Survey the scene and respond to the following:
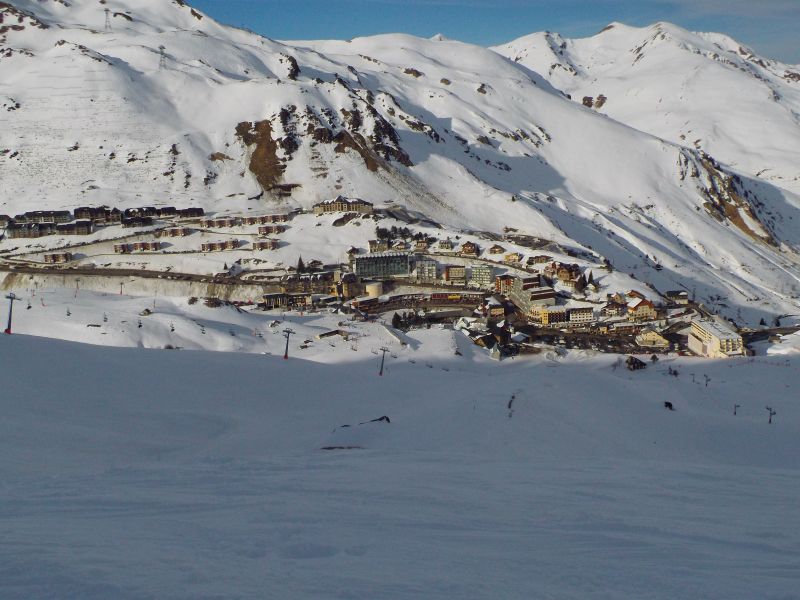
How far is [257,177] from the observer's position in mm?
64875

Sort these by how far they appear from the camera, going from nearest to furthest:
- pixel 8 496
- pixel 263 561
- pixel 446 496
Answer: pixel 263 561 → pixel 8 496 → pixel 446 496

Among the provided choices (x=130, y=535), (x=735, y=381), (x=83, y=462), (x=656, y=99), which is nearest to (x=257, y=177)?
(x=735, y=381)

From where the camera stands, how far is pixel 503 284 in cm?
4612

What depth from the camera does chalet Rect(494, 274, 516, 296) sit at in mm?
45938

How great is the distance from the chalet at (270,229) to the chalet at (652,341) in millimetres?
30335

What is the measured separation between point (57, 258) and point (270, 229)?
1620 cm

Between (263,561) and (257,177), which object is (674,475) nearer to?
(263,561)

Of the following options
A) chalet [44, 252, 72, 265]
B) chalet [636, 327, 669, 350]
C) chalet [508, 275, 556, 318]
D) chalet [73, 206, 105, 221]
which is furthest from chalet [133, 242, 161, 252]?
chalet [636, 327, 669, 350]

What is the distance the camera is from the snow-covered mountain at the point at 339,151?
6288 centimetres

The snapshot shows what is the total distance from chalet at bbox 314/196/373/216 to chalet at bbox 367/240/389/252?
610cm

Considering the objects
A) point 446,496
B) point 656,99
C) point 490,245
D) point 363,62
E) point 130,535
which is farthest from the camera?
point 656,99

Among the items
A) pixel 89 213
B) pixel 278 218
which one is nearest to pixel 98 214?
pixel 89 213

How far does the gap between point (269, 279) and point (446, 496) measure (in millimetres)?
40372

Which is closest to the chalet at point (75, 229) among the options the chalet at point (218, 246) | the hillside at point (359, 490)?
the chalet at point (218, 246)
